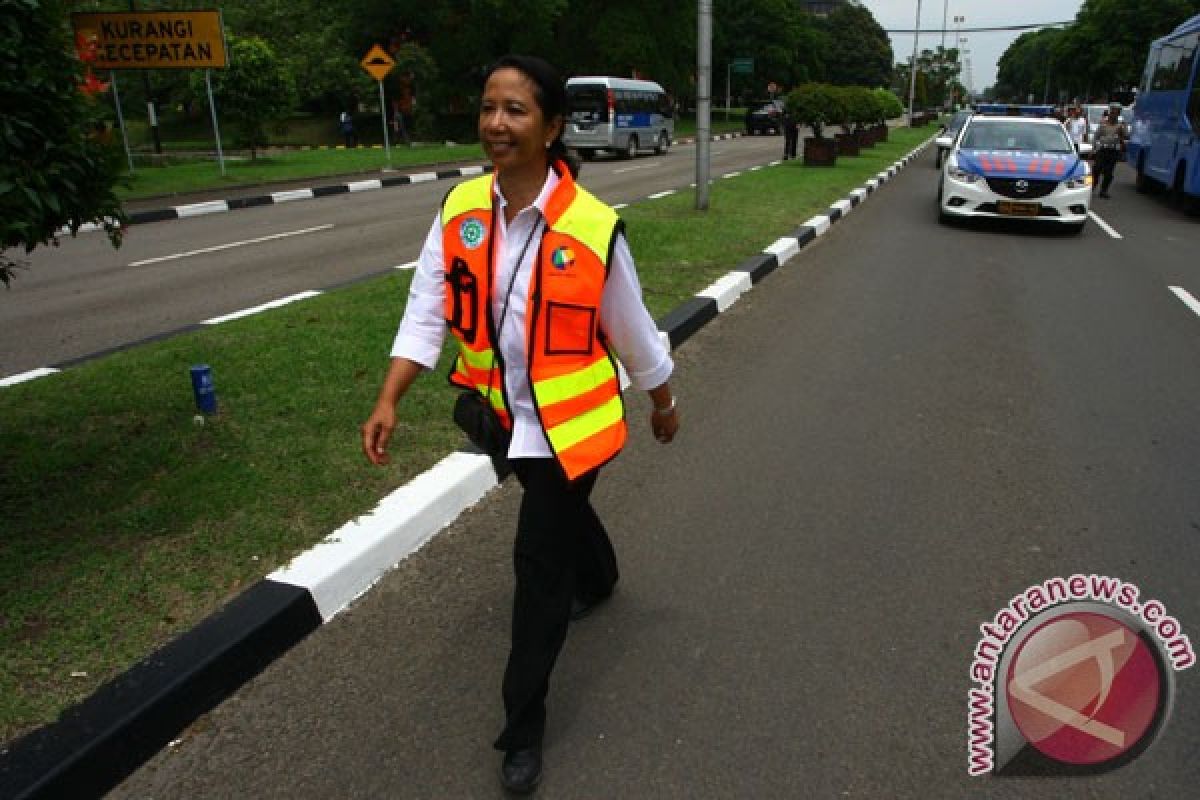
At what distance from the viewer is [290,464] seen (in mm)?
3623

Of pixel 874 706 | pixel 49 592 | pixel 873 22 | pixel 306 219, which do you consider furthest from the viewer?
pixel 873 22

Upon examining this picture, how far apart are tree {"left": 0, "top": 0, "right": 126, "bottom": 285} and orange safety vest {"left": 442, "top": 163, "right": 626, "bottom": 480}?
1539 millimetres

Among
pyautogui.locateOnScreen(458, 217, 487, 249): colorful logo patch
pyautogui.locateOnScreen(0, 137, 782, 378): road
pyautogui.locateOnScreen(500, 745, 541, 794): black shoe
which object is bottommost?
pyautogui.locateOnScreen(500, 745, 541, 794): black shoe

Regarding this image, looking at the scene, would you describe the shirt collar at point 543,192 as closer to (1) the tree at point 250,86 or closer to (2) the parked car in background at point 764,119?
(1) the tree at point 250,86

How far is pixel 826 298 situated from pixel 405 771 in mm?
6295

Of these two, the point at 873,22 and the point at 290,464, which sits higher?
the point at 873,22

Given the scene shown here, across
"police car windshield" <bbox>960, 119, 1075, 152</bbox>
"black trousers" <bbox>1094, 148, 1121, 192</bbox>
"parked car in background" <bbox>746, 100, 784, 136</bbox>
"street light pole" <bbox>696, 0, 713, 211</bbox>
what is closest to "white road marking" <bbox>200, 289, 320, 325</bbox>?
"street light pole" <bbox>696, 0, 713, 211</bbox>

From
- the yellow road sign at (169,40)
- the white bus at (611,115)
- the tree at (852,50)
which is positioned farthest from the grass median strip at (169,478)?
the tree at (852,50)

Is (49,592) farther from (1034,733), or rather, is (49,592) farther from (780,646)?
(1034,733)

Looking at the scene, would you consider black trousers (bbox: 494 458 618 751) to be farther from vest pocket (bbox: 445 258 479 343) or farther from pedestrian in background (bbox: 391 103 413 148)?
pedestrian in background (bbox: 391 103 413 148)

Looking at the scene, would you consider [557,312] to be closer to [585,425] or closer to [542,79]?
[585,425]

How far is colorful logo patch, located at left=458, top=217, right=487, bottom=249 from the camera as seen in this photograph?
2.07 metres

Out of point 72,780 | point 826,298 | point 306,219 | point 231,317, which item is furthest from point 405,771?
point 306,219

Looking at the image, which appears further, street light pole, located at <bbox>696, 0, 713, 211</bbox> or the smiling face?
street light pole, located at <bbox>696, 0, 713, 211</bbox>
